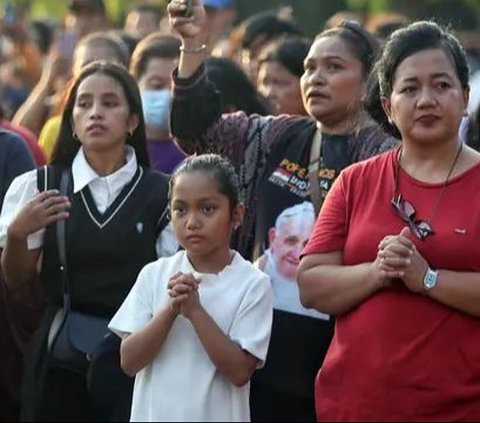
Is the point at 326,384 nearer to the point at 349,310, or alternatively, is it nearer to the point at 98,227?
the point at 349,310

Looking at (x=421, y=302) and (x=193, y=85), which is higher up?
(x=193, y=85)

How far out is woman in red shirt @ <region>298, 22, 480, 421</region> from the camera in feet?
18.2

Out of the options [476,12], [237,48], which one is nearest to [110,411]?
[237,48]

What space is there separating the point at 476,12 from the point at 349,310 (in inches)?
550

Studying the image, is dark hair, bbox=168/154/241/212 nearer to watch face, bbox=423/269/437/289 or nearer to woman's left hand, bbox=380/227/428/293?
woman's left hand, bbox=380/227/428/293

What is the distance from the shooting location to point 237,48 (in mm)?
11125

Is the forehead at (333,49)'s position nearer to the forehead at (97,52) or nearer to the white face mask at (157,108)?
the white face mask at (157,108)

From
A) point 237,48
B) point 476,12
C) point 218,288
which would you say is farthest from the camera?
point 476,12

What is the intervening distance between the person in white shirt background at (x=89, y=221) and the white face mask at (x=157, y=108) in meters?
1.36

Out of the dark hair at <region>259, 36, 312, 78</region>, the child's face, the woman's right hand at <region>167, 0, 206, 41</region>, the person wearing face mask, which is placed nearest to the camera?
the child's face

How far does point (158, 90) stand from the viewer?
29.3 ft

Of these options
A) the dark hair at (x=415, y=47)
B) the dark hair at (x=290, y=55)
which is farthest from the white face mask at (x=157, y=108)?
the dark hair at (x=415, y=47)

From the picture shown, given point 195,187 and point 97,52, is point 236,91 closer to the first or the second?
point 97,52

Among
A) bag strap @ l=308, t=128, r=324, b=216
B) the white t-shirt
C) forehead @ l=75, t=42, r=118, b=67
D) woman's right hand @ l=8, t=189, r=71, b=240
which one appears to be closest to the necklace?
the white t-shirt
